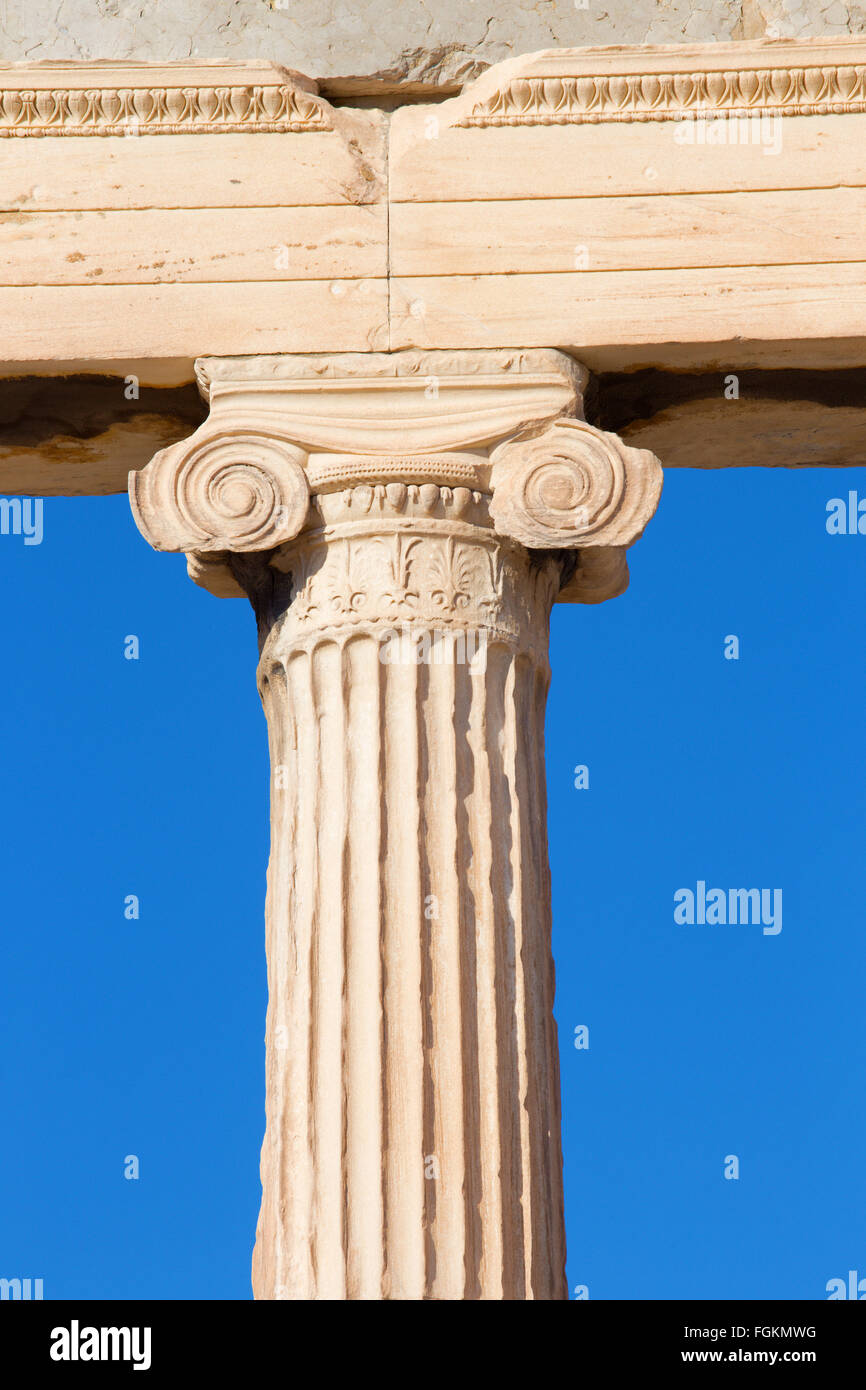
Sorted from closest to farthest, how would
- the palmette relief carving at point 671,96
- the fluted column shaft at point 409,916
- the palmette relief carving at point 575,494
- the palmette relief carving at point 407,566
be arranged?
the fluted column shaft at point 409,916 → the palmette relief carving at point 407,566 → the palmette relief carving at point 575,494 → the palmette relief carving at point 671,96

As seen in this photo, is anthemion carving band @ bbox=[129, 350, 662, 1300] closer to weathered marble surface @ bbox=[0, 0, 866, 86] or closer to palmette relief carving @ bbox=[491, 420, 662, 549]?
palmette relief carving @ bbox=[491, 420, 662, 549]

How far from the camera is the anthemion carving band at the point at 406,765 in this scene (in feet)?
38.0

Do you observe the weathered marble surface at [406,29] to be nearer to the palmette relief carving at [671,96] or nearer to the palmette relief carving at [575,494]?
the palmette relief carving at [671,96]

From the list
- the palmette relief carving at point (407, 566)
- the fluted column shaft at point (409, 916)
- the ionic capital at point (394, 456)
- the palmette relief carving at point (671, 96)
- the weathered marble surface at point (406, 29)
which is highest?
the weathered marble surface at point (406, 29)

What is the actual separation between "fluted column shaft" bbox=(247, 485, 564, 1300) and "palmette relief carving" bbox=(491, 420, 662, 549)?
252mm

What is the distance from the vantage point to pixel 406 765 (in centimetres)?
1226

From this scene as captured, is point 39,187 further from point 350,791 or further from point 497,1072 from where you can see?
point 497,1072

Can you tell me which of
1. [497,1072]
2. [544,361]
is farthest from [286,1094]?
[544,361]

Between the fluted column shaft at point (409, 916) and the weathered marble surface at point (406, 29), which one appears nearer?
the fluted column shaft at point (409, 916)

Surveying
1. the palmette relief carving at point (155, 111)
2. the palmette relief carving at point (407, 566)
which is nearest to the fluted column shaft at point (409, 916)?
the palmette relief carving at point (407, 566)

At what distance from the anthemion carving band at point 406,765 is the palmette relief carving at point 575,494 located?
0.04 feet

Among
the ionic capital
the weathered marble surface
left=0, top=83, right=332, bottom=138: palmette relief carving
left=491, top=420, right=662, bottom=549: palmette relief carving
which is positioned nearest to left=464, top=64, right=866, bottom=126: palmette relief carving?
the weathered marble surface

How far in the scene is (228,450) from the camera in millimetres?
12797
